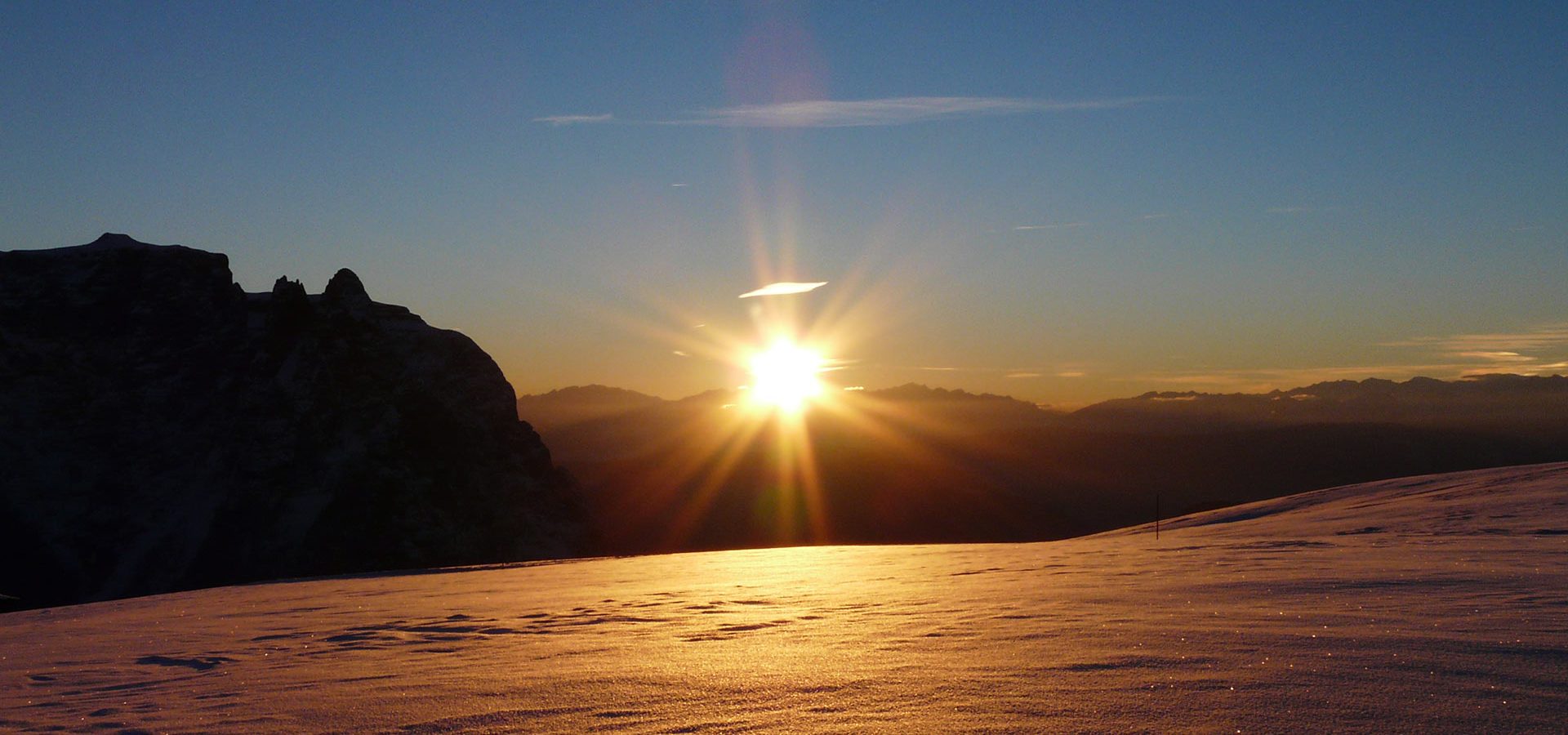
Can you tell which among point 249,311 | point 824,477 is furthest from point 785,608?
point 824,477

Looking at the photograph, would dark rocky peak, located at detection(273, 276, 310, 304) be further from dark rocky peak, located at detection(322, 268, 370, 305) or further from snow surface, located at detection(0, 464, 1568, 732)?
snow surface, located at detection(0, 464, 1568, 732)

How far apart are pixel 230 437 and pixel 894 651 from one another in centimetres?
4291

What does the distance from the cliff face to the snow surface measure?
99.3 ft

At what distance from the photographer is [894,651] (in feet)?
16.5

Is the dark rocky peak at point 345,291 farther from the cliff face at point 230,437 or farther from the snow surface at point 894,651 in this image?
the snow surface at point 894,651

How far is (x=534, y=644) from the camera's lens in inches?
238

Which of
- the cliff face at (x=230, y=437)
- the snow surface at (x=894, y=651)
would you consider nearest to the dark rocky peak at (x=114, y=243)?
the cliff face at (x=230, y=437)

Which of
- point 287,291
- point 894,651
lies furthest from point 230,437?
point 894,651

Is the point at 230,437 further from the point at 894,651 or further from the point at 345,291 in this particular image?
the point at 894,651

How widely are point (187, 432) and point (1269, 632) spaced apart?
45.8 m

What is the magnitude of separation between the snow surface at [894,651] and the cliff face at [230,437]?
30253 millimetres

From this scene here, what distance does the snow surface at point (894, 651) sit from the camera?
362 cm

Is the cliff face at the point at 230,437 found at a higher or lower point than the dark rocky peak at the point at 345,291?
lower

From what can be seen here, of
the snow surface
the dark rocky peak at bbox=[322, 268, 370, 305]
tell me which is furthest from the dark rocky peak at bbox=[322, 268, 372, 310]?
the snow surface
